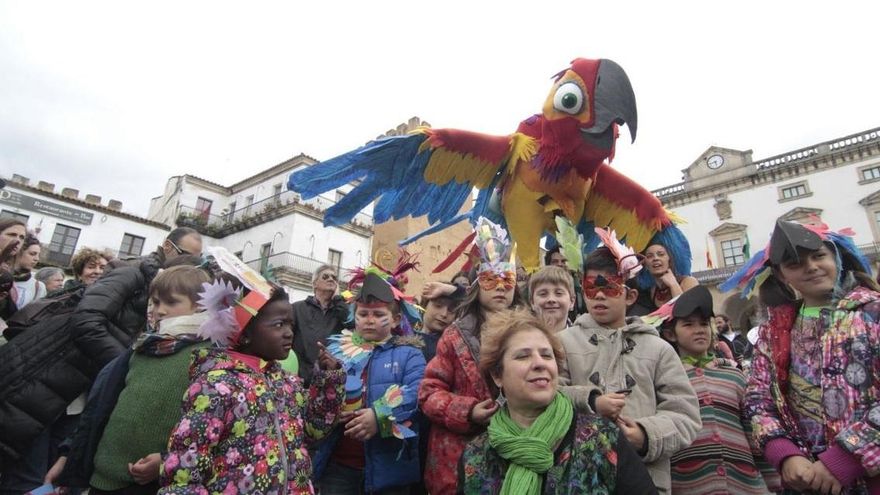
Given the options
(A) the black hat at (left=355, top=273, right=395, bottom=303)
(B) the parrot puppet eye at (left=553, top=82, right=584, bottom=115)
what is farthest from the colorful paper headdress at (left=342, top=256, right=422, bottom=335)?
(B) the parrot puppet eye at (left=553, top=82, right=584, bottom=115)

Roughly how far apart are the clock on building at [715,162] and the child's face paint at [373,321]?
29073mm

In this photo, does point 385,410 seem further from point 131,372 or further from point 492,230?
point 492,230

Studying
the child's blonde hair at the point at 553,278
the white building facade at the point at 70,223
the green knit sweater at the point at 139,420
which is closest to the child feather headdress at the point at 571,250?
the child's blonde hair at the point at 553,278

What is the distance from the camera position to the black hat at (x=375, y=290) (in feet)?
9.11

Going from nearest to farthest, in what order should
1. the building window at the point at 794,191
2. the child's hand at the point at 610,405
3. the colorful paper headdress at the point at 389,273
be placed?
1. the child's hand at the point at 610,405
2. the colorful paper headdress at the point at 389,273
3. the building window at the point at 794,191

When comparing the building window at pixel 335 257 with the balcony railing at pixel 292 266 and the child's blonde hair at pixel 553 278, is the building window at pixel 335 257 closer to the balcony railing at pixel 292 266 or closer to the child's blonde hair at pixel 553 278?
the balcony railing at pixel 292 266

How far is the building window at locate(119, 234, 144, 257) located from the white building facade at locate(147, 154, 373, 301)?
6.63ft

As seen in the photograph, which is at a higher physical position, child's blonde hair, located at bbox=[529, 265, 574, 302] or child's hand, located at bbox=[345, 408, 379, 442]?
child's blonde hair, located at bbox=[529, 265, 574, 302]

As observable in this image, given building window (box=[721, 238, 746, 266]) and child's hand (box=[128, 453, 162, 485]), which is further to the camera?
building window (box=[721, 238, 746, 266])

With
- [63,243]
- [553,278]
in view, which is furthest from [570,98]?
[63,243]

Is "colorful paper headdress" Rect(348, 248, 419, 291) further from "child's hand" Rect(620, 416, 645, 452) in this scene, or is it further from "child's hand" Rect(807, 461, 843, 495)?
"child's hand" Rect(807, 461, 843, 495)

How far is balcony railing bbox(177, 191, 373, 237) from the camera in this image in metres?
23.0

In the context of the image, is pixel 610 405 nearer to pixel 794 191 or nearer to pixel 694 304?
pixel 694 304

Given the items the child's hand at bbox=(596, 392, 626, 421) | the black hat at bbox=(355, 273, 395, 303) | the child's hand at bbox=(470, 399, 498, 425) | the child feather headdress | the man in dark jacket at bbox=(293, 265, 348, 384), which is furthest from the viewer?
the man in dark jacket at bbox=(293, 265, 348, 384)
